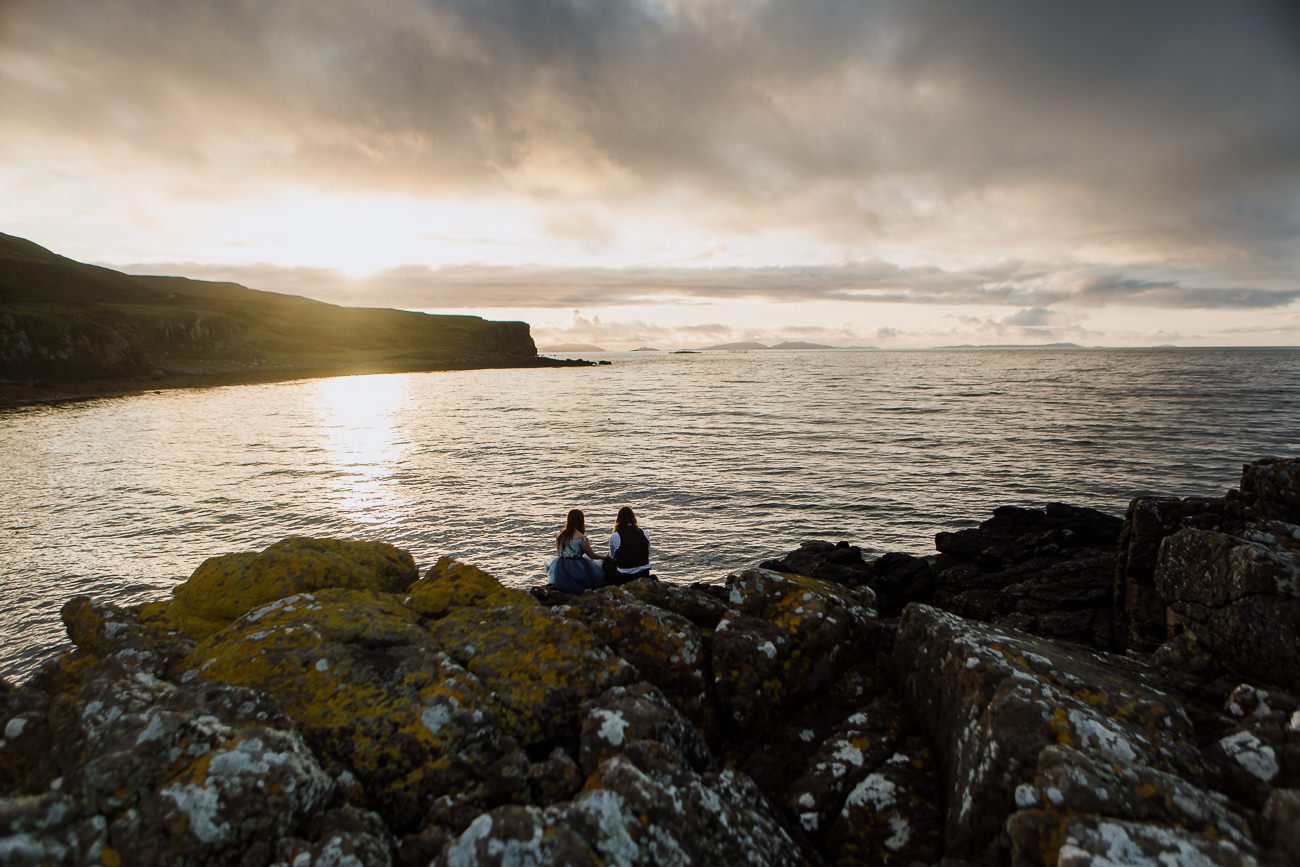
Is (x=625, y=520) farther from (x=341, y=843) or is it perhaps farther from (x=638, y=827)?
(x=341, y=843)

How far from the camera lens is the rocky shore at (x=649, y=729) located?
4629mm

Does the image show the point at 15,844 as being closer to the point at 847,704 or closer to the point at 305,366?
the point at 847,704

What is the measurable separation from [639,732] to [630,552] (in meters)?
9.46

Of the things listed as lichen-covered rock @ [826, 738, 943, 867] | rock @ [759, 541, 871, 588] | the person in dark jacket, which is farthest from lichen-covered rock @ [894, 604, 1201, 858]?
rock @ [759, 541, 871, 588]

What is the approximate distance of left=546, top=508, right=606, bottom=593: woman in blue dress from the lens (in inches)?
618

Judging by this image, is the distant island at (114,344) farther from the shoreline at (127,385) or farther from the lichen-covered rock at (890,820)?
the lichen-covered rock at (890,820)

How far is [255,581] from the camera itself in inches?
397

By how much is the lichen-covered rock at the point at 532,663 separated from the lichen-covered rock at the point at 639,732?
1.18 feet

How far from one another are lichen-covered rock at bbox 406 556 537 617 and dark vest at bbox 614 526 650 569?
579 centimetres

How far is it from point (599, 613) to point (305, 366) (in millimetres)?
197050

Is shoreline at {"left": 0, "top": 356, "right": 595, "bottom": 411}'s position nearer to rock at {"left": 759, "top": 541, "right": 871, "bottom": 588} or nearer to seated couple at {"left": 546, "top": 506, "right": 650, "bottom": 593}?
seated couple at {"left": 546, "top": 506, "right": 650, "bottom": 593}

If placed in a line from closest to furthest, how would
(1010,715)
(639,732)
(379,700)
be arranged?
(1010,715)
(639,732)
(379,700)

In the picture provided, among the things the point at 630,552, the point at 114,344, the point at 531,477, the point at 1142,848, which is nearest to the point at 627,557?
the point at 630,552

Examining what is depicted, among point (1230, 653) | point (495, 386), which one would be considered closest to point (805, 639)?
point (1230, 653)
